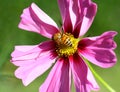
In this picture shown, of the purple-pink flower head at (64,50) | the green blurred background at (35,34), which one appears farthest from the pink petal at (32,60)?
the green blurred background at (35,34)

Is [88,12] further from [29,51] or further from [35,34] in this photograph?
[35,34]

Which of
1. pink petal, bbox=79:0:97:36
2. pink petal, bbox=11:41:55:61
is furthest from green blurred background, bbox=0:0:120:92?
pink petal, bbox=79:0:97:36

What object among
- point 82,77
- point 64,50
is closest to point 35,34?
point 64,50

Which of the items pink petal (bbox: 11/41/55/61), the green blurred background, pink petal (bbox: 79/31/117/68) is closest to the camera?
pink petal (bbox: 79/31/117/68)

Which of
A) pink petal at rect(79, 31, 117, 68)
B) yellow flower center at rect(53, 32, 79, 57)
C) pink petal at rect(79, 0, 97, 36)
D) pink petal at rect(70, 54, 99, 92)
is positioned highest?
pink petal at rect(79, 0, 97, 36)

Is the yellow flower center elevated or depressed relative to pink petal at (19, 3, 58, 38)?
depressed

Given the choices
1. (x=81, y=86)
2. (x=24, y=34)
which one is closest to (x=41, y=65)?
(x=81, y=86)

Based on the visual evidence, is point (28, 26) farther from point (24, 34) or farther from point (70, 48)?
point (24, 34)

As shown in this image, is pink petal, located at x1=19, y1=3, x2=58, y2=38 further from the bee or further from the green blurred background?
the green blurred background
